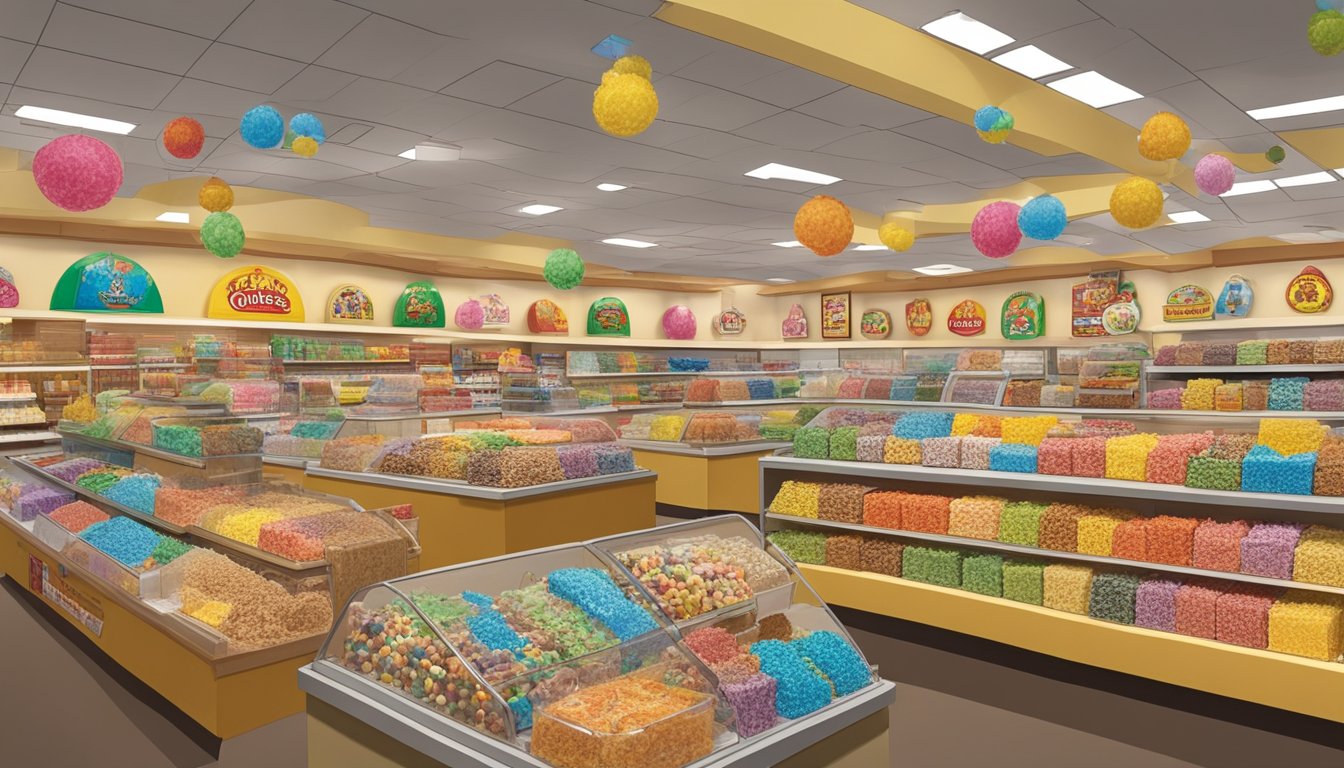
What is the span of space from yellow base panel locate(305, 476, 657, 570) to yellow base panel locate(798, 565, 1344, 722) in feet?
5.36

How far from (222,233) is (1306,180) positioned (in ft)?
30.8

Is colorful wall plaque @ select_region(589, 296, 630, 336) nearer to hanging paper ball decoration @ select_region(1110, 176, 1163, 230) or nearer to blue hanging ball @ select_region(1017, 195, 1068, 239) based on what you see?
blue hanging ball @ select_region(1017, 195, 1068, 239)

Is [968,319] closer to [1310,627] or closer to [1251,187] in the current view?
[1251,187]

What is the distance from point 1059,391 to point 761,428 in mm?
3181

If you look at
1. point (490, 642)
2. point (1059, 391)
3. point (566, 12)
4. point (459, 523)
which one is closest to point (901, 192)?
point (1059, 391)

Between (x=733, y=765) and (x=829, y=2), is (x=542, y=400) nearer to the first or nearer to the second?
(x=829, y=2)

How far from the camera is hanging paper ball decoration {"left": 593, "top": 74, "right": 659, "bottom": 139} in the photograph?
12.7 ft

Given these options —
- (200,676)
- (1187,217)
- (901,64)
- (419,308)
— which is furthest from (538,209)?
(1187,217)

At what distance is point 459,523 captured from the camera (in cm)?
562

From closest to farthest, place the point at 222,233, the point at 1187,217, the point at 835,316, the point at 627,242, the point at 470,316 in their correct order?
the point at 222,233 < the point at 1187,217 < the point at 627,242 < the point at 470,316 < the point at 835,316

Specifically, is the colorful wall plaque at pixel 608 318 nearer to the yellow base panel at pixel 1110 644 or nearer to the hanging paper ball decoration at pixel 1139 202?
the yellow base panel at pixel 1110 644

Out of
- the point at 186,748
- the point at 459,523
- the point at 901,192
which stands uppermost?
the point at 901,192

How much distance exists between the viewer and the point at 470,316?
12547mm

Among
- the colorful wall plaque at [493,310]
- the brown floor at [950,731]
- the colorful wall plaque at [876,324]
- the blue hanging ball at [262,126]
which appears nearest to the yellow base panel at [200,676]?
the brown floor at [950,731]
